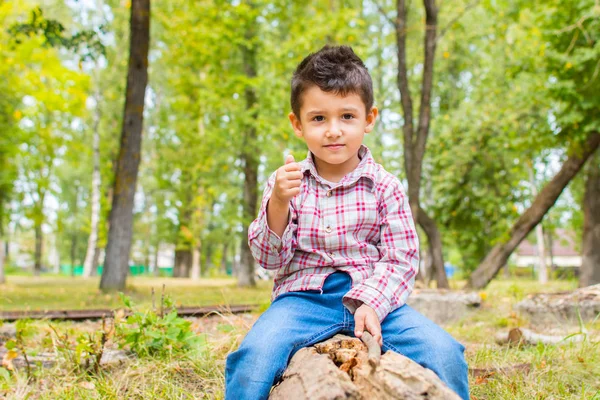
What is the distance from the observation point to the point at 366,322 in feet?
6.65

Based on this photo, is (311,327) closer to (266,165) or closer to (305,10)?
(266,165)

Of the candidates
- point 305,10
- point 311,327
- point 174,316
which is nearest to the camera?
point 311,327

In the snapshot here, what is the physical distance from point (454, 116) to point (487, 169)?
2103mm

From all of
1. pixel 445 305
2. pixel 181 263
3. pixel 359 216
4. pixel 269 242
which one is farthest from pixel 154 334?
pixel 181 263

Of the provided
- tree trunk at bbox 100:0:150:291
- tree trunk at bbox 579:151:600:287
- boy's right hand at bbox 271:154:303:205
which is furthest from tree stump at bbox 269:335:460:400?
tree trunk at bbox 579:151:600:287

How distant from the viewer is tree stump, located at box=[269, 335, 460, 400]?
1.57 metres

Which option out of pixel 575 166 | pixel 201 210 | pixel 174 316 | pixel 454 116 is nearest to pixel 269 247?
pixel 174 316

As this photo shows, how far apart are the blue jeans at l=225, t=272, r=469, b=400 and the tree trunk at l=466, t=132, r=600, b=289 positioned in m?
6.65

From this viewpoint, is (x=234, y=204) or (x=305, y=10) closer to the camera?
(x=305, y=10)

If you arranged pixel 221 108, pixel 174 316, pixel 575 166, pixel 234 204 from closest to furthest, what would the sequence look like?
1. pixel 174 316
2. pixel 575 166
3. pixel 221 108
4. pixel 234 204

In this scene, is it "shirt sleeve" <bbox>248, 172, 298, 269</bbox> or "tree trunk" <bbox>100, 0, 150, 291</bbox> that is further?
"tree trunk" <bbox>100, 0, 150, 291</bbox>

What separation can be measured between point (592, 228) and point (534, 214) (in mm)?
3547

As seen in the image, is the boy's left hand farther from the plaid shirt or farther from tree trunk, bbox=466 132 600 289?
tree trunk, bbox=466 132 600 289

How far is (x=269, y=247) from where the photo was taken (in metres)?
2.22
